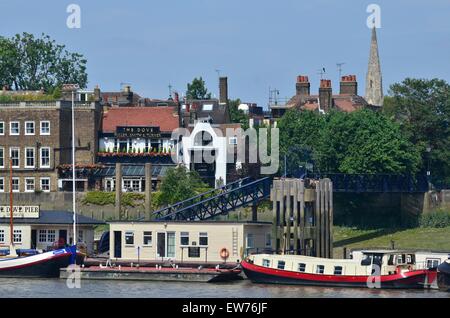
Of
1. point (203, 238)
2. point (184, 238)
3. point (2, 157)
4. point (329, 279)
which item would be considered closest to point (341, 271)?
point (329, 279)

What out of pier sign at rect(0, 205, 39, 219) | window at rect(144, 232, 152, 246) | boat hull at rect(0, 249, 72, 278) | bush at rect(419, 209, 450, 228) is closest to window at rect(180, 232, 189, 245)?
window at rect(144, 232, 152, 246)

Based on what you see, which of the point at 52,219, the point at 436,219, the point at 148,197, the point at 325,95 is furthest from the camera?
the point at 325,95

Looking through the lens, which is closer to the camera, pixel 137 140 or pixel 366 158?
pixel 366 158

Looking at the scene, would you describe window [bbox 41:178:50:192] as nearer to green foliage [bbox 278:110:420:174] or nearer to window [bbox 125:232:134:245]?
green foliage [bbox 278:110:420:174]

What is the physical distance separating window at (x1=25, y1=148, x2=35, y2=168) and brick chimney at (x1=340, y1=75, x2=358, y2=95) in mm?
49443

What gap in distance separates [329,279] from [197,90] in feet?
285

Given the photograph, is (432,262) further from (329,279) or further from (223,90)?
(223,90)

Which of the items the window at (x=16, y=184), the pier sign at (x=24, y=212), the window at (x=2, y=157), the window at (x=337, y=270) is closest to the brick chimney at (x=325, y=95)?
the window at (x=16, y=184)

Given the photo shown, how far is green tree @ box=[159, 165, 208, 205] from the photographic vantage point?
13602 centimetres

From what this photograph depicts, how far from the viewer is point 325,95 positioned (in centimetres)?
17075

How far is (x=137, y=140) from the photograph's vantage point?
14912cm

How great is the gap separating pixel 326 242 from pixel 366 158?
19.7 metres
